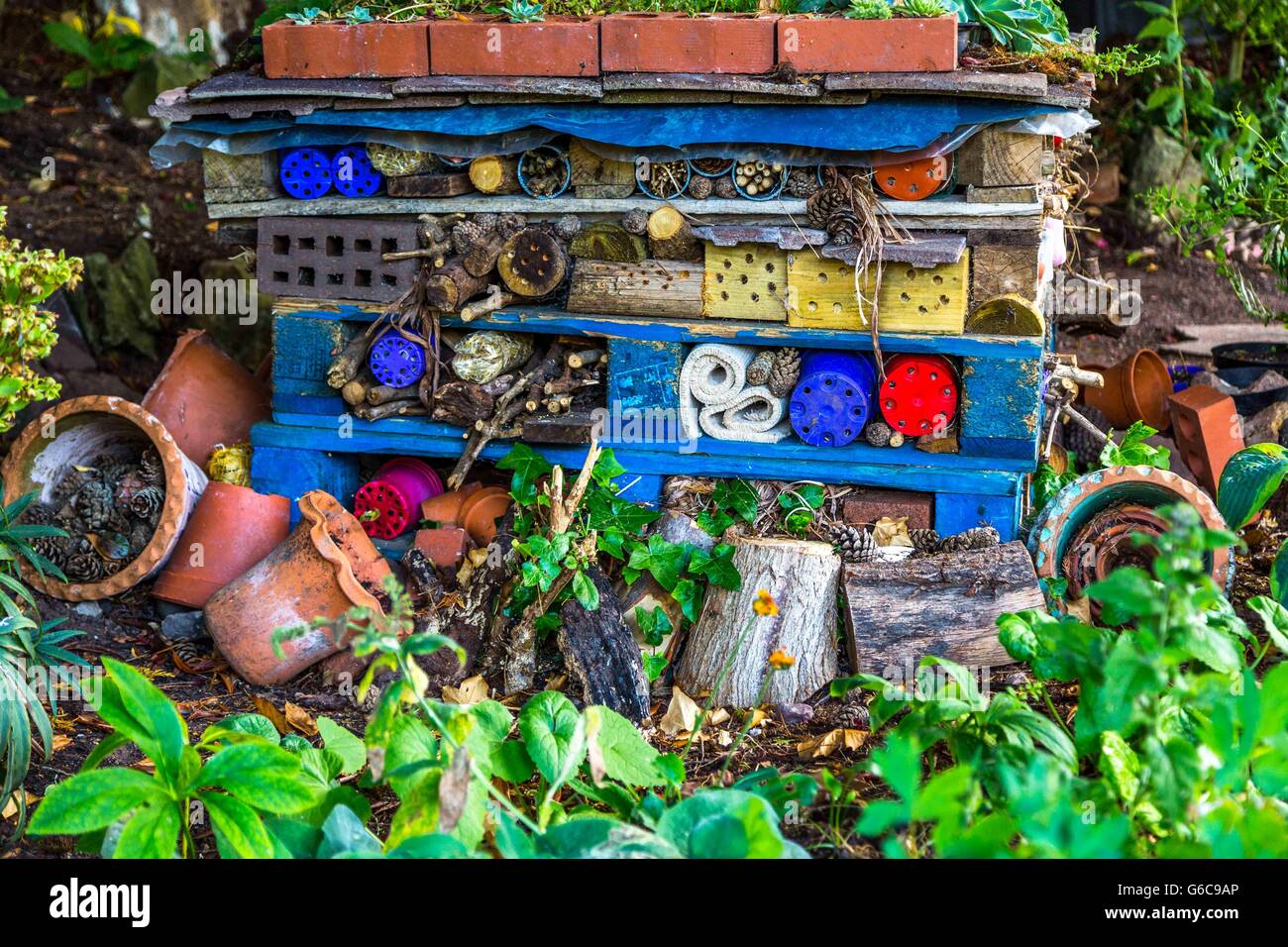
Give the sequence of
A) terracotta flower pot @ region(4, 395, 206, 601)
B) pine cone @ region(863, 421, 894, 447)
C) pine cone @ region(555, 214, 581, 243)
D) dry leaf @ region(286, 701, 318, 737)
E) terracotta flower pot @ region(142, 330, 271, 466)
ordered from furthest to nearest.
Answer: terracotta flower pot @ region(142, 330, 271, 466) < terracotta flower pot @ region(4, 395, 206, 601) < pine cone @ region(555, 214, 581, 243) < pine cone @ region(863, 421, 894, 447) < dry leaf @ region(286, 701, 318, 737)

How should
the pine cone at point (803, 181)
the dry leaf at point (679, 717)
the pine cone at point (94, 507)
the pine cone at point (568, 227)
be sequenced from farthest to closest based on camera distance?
1. the pine cone at point (94, 507)
2. the pine cone at point (568, 227)
3. the pine cone at point (803, 181)
4. the dry leaf at point (679, 717)

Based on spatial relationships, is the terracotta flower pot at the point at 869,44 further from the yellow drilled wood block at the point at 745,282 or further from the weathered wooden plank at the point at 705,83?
the yellow drilled wood block at the point at 745,282

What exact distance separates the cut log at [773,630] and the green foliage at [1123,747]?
103 cm

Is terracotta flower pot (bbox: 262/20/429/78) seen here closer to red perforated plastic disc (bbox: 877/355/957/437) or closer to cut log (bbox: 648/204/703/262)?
cut log (bbox: 648/204/703/262)

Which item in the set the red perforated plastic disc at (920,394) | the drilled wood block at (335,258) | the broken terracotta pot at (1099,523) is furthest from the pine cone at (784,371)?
the drilled wood block at (335,258)

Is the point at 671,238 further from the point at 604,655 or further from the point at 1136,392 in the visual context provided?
the point at 1136,392

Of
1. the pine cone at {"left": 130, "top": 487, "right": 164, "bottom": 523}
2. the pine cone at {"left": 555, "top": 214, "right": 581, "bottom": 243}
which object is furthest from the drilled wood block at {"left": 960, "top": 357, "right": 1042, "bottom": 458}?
the pine cone at {"left": 130, "top": 487, "right": 164, "bottom": 523}

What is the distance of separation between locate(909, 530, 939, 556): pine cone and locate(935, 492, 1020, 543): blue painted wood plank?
0.03 m

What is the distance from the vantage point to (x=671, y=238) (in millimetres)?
4828

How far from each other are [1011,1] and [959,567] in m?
2.01

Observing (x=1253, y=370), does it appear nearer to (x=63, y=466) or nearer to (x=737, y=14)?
(x=737, y=14)

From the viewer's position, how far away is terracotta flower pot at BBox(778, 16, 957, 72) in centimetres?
443

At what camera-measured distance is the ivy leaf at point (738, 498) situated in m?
4.90

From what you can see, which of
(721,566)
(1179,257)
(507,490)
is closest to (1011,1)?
(721,566)
